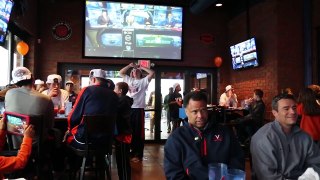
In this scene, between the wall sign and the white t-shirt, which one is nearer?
the white t-shirt

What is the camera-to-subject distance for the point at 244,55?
24.1 ft

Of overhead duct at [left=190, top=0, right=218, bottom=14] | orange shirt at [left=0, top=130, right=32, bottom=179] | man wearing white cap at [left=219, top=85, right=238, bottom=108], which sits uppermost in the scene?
overhead duct at [left=190, top=0, right=218, bottom=14]

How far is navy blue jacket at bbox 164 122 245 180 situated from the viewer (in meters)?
2.02

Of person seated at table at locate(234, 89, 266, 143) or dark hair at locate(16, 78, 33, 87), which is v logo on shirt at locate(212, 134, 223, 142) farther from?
person seated at table at locate(234, 89, 266, 143)

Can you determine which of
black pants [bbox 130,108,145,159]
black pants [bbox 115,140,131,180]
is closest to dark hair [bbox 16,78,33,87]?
black pants [bbox 115,140,131,180]

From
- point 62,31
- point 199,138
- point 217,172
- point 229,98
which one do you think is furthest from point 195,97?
point 62,31

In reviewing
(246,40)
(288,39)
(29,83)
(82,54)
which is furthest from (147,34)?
(29,83)

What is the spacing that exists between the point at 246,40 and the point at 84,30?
12.1 feet

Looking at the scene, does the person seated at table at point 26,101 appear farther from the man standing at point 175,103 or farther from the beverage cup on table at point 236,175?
the man standing at point 175,103

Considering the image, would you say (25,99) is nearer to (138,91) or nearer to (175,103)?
(138,91)

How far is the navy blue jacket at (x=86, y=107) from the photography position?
127 inches

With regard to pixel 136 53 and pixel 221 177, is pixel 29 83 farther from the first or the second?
pixel 136 53

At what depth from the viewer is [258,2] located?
707 centimetres

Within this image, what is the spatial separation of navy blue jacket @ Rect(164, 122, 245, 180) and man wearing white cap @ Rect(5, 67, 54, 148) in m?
1.69
